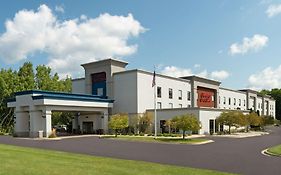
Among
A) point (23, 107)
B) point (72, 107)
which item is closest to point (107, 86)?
point (72, 107)

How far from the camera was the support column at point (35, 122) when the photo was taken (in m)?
42.1

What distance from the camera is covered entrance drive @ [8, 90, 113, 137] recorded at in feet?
138

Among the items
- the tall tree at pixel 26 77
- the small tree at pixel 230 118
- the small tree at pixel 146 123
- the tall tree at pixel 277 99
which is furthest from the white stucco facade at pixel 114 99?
the tall tree at pixel 277 99

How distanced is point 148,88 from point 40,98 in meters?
18.0

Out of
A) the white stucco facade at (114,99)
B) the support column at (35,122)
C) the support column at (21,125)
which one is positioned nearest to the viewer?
the support column at (35,122)

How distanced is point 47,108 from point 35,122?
245 cm

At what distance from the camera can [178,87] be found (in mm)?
58312

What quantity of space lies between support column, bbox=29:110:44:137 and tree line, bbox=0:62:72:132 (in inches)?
762

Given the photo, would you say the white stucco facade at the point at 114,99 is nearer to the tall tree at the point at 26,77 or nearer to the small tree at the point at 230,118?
the small tree at the point at 230,118

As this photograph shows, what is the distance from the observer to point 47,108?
1657 inches

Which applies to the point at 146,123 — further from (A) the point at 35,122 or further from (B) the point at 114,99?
(A) the point at 35,122

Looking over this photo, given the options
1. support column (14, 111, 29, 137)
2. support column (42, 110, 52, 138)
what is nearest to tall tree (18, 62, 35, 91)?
support column (14, 111, 29, 137)

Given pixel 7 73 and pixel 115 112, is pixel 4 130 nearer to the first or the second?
pixel 7 73

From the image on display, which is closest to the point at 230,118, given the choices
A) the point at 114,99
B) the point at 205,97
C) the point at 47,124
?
the point at 205,97
